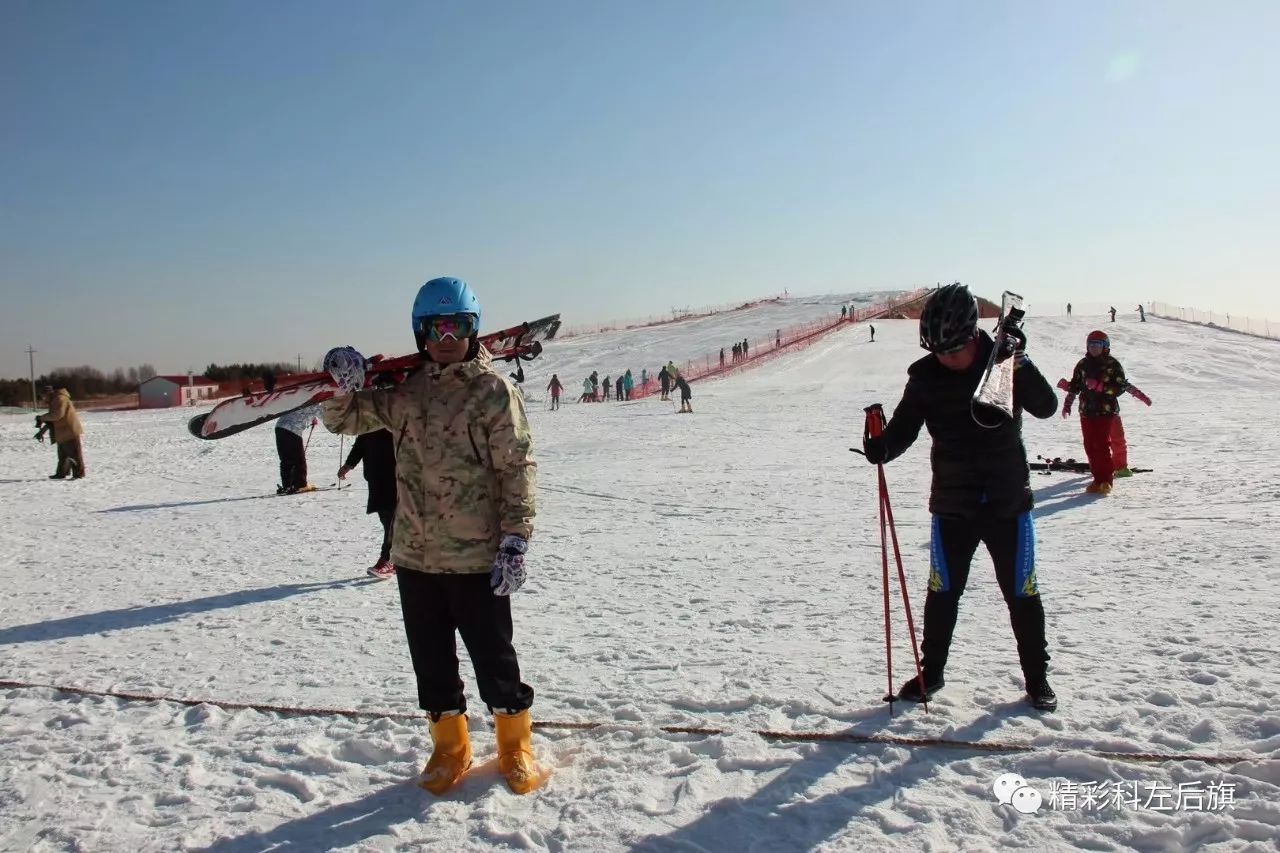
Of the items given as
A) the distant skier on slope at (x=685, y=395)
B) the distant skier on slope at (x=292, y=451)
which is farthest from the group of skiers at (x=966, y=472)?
the distant skier on slope at (x=685, y=395)

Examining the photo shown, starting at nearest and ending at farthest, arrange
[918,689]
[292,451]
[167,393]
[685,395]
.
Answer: [918,689] → [292,451] → [685,395] → [167,393]

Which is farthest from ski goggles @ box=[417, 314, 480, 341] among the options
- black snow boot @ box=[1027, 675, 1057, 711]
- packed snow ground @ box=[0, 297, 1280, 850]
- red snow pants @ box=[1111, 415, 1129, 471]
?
red snow pants @ box=[1111, 415, 1129, 471]

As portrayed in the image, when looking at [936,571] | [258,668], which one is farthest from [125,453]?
[936,571]

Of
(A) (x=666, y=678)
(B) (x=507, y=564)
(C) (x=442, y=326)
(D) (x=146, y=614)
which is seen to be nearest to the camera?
(B) (x=507, y=564)

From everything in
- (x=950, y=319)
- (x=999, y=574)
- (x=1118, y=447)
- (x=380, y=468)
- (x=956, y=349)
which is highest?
(x=950, y=319)

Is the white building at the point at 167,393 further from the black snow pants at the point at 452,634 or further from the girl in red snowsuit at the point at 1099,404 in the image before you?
the black snow pants at the point at 452,634

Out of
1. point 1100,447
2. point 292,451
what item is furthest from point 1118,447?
point 292,451

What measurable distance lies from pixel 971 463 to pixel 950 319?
0.68m

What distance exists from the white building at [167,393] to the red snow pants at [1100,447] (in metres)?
47.2

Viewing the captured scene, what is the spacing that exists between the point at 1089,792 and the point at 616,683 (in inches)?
89.1

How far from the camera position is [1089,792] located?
10.2 ft

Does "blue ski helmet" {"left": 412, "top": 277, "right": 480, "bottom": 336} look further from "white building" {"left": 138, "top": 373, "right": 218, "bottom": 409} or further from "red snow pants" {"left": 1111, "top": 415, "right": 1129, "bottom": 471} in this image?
"white building" {"left": 138, "top": 373, "right": 218, "bottom": 409}

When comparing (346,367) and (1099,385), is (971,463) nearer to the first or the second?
(346,367)

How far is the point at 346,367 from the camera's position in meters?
3.25
